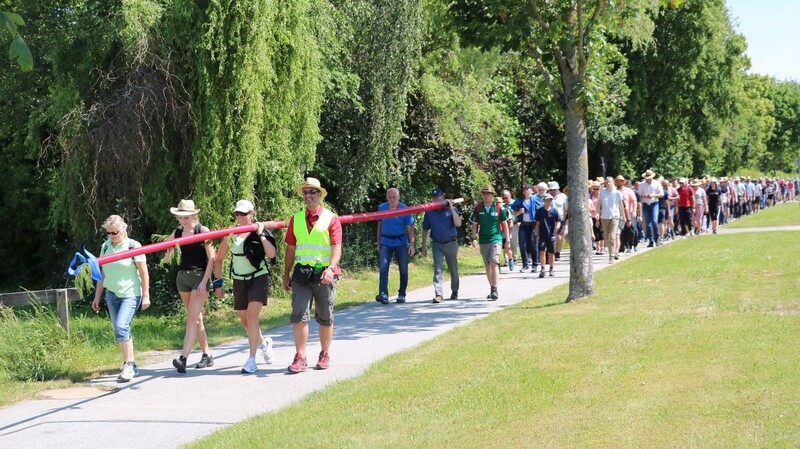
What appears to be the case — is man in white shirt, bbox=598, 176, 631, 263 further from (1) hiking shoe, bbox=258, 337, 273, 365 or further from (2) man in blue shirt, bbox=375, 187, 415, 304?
(1) hiking shoe, bbox=258, 337, 273, 365

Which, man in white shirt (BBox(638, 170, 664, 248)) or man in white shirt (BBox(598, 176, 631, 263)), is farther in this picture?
man in white shirt (BBox(638, 170, 664, 248))

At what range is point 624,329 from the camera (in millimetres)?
11500

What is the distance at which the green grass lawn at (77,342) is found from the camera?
10.7 m

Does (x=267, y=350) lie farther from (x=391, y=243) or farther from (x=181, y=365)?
(x=391, y=243)

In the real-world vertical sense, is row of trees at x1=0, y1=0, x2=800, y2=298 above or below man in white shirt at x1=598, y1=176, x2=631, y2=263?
above

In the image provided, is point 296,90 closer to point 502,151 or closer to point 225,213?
point 225,213

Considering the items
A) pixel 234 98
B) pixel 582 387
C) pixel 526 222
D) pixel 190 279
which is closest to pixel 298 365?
pixel 190 279

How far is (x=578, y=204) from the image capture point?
14977mm

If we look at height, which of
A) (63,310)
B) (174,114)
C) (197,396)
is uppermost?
(174,114)

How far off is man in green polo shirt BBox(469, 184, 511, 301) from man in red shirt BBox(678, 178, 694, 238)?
44.0 feet

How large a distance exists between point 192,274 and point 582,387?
4542mm

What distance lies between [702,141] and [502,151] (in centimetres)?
1617

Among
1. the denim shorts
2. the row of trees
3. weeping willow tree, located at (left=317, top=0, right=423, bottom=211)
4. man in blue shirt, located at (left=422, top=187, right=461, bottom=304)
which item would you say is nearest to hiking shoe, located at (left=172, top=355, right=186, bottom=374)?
the denim shorts

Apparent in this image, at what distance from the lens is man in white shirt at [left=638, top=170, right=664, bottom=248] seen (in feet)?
84.5
